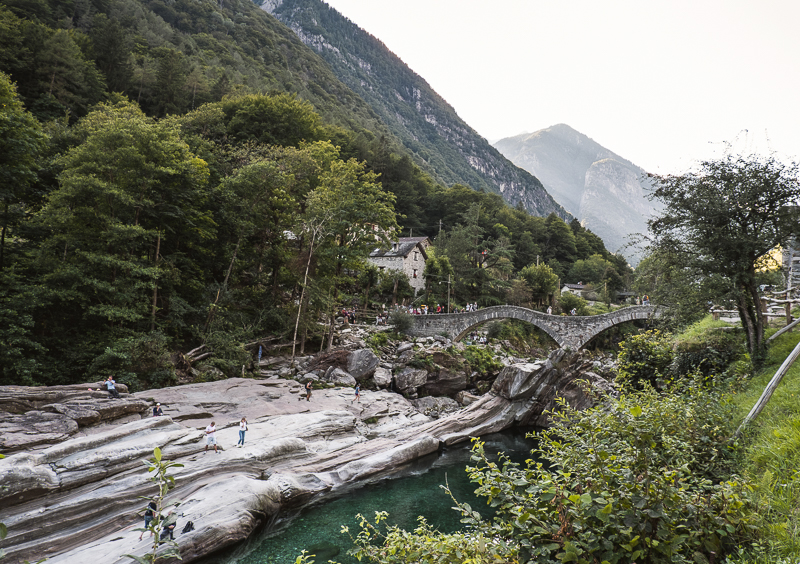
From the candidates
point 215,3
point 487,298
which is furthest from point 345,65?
point 487,298

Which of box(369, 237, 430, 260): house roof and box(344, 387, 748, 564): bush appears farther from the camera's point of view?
box(369, 237, 430, 260): house roof

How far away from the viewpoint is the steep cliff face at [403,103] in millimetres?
158238

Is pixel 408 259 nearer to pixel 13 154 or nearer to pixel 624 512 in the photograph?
pixel 13 154

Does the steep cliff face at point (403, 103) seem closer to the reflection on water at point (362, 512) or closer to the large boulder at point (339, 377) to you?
the large boulder at point (339, 377)

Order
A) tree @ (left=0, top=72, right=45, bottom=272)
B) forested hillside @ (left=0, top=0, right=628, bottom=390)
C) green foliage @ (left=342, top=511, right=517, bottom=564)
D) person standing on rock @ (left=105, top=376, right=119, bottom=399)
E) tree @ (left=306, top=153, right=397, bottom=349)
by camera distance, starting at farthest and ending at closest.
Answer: tree @ (left=306, top=153, right=397, bottom=349)
forested hillside @ (left=0, top=0, right=628, bottom=390)
tree @ (left=0, top=72, right=45, bottom=272)
person standing on rock @ (left=105, top=376, right=119, bottom=399)
green foliage @ (left=342, top=511, right=517, bottom=564)

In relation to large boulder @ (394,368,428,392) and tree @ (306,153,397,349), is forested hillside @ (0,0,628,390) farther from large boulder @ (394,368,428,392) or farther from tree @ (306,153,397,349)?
large boulder @ (394,368,428,392)

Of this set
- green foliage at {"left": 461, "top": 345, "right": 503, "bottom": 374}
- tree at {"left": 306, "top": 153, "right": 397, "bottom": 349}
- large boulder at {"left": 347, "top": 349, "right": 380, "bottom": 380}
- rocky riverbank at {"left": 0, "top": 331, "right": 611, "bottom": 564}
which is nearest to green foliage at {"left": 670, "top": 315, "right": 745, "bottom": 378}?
rocky riverbank at {"left": 0, "top": 331, "right": 611, "bottom": 564}

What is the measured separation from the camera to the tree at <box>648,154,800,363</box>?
385 inches

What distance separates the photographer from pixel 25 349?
1573 cm

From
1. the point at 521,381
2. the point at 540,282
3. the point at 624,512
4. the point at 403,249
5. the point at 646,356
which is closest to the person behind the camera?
the point at 624,512

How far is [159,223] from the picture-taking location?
21641mm

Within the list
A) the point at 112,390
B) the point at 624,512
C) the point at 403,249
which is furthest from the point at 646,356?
the point at 403,249

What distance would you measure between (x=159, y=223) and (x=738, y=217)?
25218 millimetres

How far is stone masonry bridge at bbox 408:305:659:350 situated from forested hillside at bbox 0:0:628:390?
7.12m
